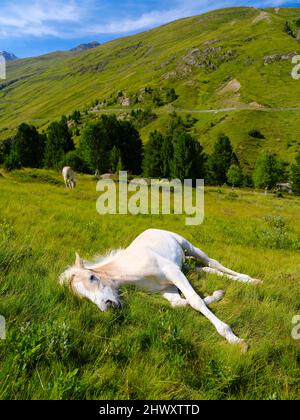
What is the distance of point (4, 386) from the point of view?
9.80 ft

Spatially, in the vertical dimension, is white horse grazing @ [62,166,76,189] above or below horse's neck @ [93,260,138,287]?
above

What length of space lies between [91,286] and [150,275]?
1.44 metres

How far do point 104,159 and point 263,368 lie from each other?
199ft

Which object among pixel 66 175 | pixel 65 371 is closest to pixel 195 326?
pixel 65 371

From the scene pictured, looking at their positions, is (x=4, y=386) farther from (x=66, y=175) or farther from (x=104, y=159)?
(x=104, y=159)

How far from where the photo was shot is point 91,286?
4723 mm

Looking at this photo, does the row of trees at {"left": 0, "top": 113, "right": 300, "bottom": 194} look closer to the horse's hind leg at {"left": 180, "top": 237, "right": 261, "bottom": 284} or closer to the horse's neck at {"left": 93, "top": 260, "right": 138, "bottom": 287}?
the horse's hind leg at {"left": 180, "top": 237, "right": 261, "bottom": 284}

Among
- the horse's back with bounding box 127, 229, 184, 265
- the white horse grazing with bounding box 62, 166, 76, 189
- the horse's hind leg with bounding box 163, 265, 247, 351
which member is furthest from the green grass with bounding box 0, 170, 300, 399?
the white horse grazing with bounding box 62, 166, 76, 189

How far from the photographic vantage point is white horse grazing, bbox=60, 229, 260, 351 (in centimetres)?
467

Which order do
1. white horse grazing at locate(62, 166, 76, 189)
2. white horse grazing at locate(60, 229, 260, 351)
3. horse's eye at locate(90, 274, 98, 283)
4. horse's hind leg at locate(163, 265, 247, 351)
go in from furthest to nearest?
white horse grazing at locate(62, 166, 76, 189)
horse's eye at locate(90, 274, 98, 283)
white horse grazing at locate(60, 229, 260, 351)
horse's hind leg at locate(163, 265, 247, 351)

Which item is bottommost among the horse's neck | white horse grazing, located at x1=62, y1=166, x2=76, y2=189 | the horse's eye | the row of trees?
the horse's neck

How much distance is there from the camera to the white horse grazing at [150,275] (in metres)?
4.67

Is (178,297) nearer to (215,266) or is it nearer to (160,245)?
(160,245)

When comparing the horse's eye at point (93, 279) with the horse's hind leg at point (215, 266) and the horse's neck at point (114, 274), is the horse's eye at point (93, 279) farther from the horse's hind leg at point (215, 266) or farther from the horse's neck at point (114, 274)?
the horse's hind leg at point (215, 266)
